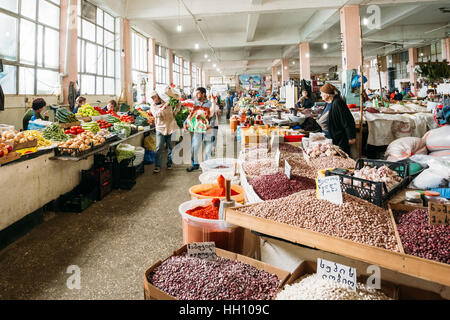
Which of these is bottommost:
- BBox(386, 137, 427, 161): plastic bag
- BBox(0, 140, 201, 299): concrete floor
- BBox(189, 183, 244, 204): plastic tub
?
BBox(0, 140, 201, 299): concrete floor

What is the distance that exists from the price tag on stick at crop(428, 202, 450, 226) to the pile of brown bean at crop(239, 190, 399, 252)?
191 millimetres

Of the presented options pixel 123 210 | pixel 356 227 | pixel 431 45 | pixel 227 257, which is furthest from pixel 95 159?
pixel 431 45

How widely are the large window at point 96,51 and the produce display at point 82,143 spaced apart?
4.88 m

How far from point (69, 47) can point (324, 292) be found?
326 inches

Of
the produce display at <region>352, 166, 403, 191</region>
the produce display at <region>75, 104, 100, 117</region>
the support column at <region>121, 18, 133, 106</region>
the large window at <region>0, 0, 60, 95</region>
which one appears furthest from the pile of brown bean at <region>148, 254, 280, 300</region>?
the support column at <region>121, 18, 133, 106</region>

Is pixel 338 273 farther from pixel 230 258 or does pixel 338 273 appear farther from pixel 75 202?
pixel 75 202

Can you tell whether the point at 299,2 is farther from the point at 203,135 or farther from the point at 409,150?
the point at 409,150

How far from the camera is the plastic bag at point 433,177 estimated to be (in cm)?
207

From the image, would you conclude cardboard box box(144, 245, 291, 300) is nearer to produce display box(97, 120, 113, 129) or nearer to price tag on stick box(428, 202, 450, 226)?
price tag on stick box(428, 202, 450, 226)

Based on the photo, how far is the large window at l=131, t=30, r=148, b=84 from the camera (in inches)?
490

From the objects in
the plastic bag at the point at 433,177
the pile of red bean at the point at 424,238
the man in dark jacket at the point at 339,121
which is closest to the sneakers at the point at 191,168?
the man in dark jacket at the point at 339,121

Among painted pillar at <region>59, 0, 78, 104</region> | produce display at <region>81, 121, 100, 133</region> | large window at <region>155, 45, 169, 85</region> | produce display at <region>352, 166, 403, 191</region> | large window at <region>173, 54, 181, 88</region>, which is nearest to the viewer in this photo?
produce display at <region>352, 166, 403, 191</region>

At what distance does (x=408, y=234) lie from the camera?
1.43m
